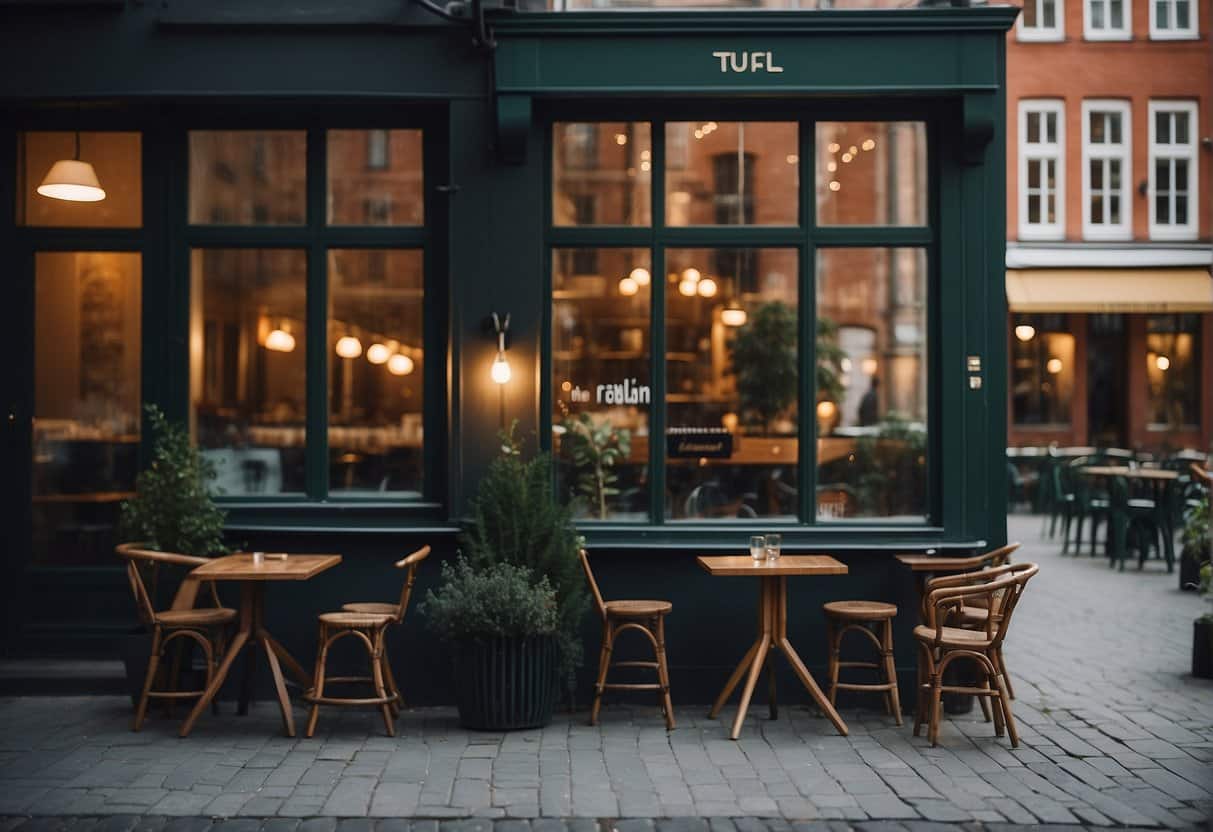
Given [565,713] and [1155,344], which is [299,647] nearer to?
[565,713]

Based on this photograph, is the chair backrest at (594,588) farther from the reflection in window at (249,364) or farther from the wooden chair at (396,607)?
the reflection in window at (249,364)

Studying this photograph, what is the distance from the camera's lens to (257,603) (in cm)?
746

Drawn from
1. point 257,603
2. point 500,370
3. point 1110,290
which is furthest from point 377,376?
point 1110,290

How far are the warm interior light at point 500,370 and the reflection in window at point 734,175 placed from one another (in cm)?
149

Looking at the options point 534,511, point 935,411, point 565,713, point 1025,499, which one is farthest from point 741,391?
point 1025,499

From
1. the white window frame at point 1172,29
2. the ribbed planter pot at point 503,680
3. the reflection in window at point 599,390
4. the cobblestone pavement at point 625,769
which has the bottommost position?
the cobblestone pavement at point 625,769

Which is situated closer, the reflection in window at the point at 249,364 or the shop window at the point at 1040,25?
the reflection in window at the point at 249,364

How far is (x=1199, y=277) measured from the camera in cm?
2381

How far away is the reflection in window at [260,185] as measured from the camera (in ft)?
28.1

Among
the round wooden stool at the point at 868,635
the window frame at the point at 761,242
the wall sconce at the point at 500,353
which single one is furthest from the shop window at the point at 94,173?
the round wooden stool at the point at 868,635

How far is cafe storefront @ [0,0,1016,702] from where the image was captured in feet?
26.5

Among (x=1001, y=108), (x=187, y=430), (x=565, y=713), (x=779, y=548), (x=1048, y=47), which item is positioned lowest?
(x=565, y=713)

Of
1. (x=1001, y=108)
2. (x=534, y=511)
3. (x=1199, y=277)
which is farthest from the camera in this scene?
(x=1199, y=277)

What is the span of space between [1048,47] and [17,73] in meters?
21.2
